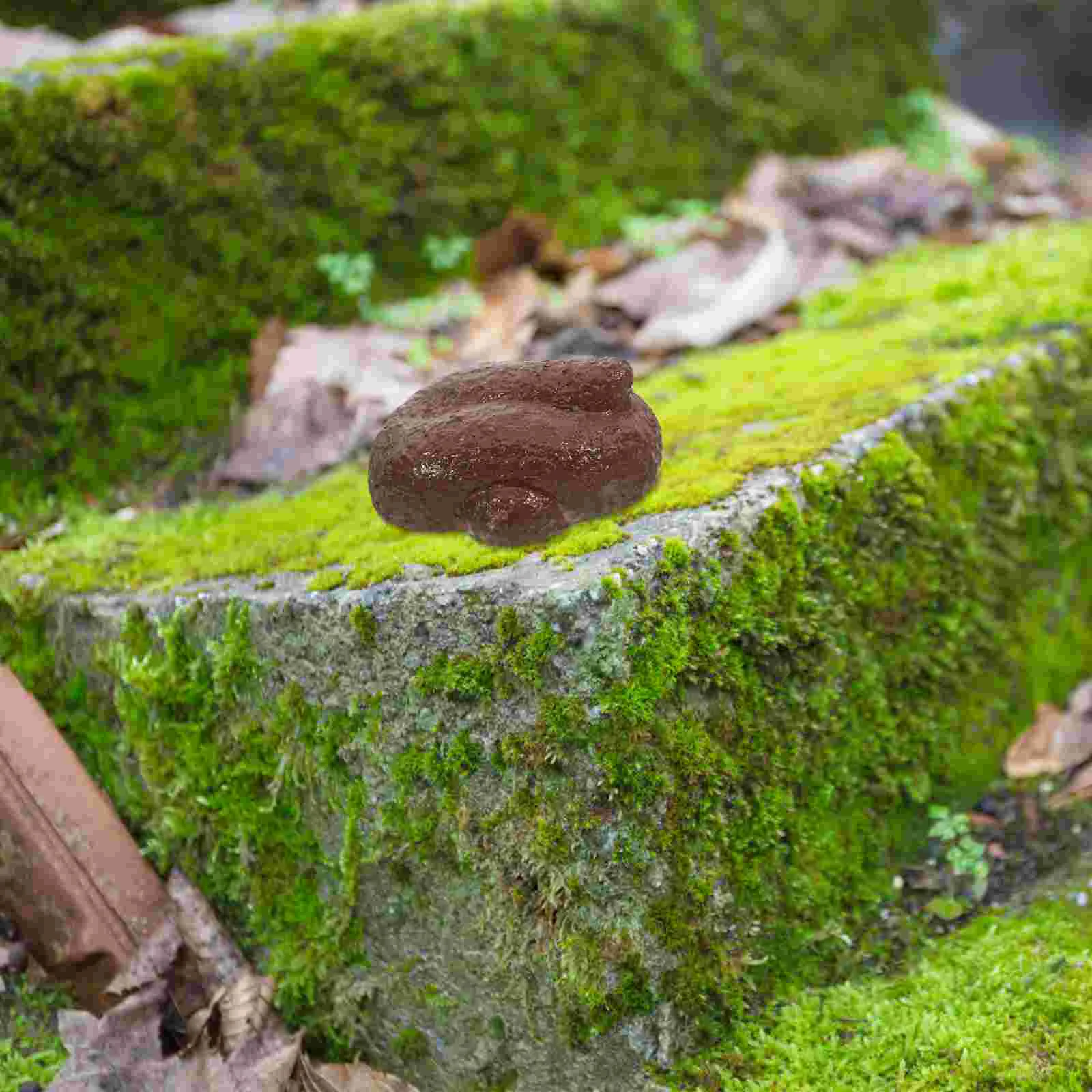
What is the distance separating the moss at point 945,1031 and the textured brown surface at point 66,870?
57.9 inches

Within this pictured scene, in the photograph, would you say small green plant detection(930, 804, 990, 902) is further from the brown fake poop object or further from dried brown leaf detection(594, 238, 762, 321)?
dried brown leaf detection(594, 238, 762, 321)

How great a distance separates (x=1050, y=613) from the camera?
346 cm

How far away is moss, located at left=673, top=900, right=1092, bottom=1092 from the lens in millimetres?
2090

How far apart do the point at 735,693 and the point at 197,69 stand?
347 centimetres

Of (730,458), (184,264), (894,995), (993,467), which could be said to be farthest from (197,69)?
(894,995)

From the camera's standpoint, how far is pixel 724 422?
126 inches

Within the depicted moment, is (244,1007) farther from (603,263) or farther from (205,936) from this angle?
(603,263)

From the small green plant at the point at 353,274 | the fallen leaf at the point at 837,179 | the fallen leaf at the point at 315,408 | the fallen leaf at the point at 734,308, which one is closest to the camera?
the fallen leaf at the point at 315,408

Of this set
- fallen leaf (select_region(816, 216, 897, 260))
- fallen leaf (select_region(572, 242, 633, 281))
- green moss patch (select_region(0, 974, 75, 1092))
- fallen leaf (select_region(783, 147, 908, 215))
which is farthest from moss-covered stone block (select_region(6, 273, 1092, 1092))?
fallen leaf (select_region(783, 147, 908, 215))

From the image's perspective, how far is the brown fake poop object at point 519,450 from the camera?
2.33 m

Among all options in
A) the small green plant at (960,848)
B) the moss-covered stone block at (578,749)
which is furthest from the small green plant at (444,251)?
the small green plant at (960,848)

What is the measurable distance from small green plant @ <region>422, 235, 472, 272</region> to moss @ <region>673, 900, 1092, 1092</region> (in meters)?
3.57

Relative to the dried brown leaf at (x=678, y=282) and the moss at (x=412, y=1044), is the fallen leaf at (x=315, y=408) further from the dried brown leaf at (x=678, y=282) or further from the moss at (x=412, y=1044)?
the moss at (x=412, y=1044)

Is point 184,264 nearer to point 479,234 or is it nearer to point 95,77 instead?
point 95,77
